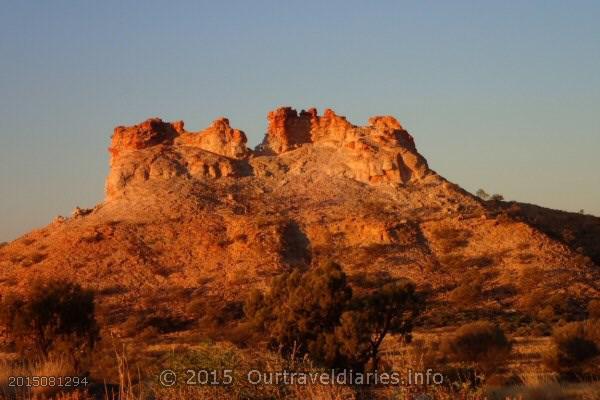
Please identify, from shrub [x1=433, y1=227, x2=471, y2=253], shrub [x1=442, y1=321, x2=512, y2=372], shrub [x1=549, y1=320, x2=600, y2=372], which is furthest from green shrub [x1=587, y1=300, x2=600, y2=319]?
shrub [x1=442, y1=321, x2=512, y2=372]

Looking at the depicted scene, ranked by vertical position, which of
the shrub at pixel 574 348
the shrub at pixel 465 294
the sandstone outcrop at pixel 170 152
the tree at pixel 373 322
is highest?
the sandstone outcrop at pixel 170 152

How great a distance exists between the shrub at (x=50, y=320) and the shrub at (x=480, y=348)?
12591mm

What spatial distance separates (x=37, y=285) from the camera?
30.5 m

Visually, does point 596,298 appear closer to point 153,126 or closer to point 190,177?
point 190,177

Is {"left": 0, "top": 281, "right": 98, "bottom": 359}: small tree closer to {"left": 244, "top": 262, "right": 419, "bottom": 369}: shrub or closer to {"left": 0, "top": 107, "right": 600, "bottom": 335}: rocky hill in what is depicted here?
{"left": 244, "top": 262, "right": 419, "bottom": 369}: shrub

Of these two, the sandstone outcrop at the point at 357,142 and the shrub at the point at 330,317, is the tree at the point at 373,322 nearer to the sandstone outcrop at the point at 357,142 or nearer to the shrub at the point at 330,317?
the shrub at the point at 330,317

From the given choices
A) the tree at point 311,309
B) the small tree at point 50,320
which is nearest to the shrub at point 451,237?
the tree at point 311,309

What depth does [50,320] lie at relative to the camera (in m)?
29.7

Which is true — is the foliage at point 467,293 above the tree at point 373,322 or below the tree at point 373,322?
above

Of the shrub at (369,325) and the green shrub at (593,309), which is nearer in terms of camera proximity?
the shrub at (369,325)

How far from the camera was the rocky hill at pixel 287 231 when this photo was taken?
149 ft

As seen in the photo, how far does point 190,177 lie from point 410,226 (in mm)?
15993

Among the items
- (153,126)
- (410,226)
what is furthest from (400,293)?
(153,126)

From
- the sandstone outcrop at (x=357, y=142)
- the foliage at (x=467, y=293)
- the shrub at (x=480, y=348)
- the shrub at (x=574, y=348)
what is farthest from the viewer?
the sandstone outcrop at (x=357, y=142)
